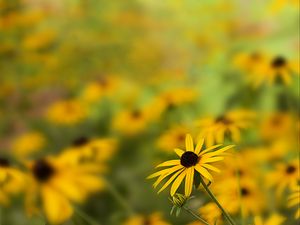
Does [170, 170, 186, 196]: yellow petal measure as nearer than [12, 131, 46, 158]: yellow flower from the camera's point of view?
Yes

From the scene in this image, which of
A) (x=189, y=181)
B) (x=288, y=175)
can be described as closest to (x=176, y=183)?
(x=189, y=181)

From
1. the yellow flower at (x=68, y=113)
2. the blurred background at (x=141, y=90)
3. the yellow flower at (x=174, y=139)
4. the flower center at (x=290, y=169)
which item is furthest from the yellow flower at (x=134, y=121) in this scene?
the flower center at (x=290, y=169)

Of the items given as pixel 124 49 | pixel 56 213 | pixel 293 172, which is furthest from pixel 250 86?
pixel 56 213

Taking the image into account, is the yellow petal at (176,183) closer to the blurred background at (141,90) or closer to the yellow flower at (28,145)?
the blurred background at (141,90)

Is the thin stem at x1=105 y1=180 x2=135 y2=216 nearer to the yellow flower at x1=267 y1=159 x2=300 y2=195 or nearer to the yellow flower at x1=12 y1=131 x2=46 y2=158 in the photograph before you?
the yellow flower at x1=267 y1=159 x2=300 y2=195

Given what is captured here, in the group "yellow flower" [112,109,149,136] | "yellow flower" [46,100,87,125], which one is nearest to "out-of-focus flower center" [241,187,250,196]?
"yellow flower" [112,109,149,136]

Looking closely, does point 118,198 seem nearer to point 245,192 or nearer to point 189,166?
point 245,192

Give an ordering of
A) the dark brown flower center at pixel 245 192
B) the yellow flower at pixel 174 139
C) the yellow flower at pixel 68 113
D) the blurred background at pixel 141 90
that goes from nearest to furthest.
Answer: the dark brown flower center at pixel 245 192 → the yellow flower at pixel 174 139 → the blurred background at pixel 141 90 → the yellow flower at pixel 68 113
